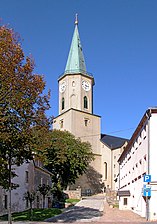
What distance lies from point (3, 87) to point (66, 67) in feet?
223

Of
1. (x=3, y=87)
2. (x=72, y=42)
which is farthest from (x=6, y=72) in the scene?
(x=72, y=42)

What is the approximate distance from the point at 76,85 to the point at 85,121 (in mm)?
8721

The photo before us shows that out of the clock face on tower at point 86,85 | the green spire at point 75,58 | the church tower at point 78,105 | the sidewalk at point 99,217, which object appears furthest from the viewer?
the green spire at point 75,58

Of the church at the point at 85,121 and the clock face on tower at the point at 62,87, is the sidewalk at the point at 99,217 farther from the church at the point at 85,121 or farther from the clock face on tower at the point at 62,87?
the clock face on tower at the point at 62,87

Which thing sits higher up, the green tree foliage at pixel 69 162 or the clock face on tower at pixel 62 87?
the clock face on tower at pixel 62 87

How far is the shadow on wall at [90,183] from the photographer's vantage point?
7556 cm

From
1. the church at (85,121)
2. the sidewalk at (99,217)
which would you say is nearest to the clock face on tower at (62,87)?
the church at (85,121)

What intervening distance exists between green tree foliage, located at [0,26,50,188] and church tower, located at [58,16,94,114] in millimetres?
60800

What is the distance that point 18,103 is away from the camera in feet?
62.4

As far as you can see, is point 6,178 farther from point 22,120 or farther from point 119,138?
point 119,138

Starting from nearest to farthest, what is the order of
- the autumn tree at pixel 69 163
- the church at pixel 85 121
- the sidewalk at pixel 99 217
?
the sidewalk at pixel 99 217
the autumn tree at pixel 69 163
the church at pixel 85 121

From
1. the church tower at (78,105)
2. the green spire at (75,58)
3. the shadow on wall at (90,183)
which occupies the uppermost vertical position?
the green spire at (75,58)

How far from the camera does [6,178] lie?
21906mm

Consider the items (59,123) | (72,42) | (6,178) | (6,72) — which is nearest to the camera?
(6,72)
